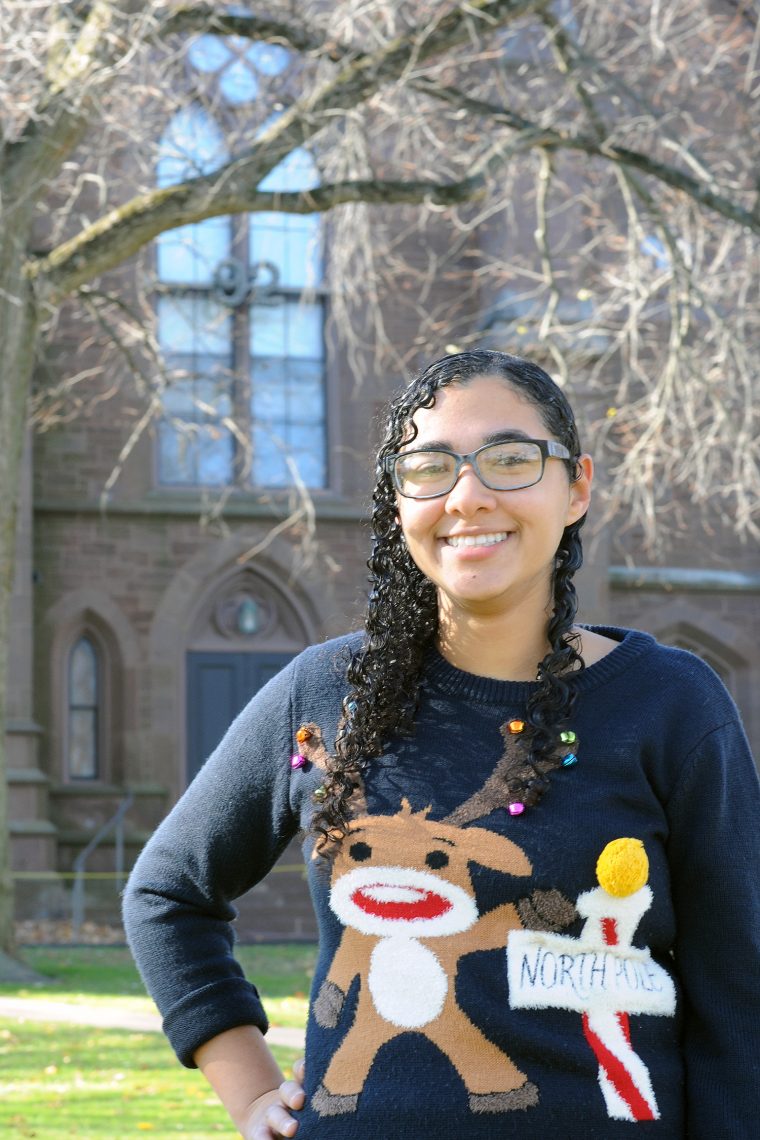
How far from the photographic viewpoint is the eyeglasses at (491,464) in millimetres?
2193

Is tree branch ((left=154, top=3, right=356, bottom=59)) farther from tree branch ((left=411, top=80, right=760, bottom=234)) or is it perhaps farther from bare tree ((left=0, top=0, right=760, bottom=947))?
tree branch ((left=411, top=80, right=760, bottom=234))

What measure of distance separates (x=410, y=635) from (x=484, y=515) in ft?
0.67

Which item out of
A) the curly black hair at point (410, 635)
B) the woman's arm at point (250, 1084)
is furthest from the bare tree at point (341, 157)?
the woman's arm at point (250, 1084)

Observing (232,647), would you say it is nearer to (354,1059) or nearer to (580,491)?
(580,491)

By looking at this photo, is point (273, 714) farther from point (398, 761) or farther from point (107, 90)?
point (107, 90)

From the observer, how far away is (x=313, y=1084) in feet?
6.93

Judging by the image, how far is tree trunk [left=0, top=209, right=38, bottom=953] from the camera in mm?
10836

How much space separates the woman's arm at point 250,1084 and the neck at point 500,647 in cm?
59

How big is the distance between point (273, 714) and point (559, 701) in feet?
1.40

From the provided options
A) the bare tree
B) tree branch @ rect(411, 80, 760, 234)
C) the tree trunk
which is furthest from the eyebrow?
tree branch @ rect(411, 80, 760, 234)

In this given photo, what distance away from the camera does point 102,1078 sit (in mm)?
6789

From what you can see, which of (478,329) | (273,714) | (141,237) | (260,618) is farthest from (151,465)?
(273,714)

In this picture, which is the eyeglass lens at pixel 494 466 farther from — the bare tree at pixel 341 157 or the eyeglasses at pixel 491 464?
the bare tree at pixel 341 157

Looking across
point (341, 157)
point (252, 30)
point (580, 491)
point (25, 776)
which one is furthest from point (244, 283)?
point (580, 491)
